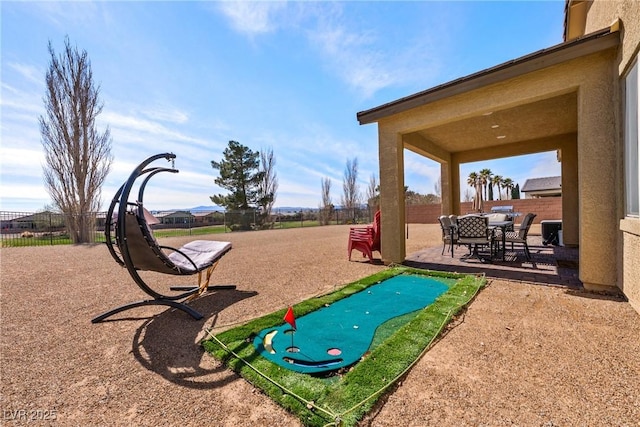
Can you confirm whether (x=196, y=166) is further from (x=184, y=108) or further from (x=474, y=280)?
(x=474, y=280)

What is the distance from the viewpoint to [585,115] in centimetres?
353

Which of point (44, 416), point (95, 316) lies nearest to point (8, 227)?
point (95, 316)

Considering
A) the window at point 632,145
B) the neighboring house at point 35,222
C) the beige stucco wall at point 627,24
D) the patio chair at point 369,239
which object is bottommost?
the patio chair at point 369,239

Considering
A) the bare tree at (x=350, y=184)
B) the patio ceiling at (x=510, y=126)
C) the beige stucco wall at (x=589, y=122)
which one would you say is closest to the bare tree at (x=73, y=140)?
the patio ceiling at (x=510, y=126)

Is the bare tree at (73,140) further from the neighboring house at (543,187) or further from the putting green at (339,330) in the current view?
the neighboring house at (543,187)

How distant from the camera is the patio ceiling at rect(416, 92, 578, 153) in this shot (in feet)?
18.0

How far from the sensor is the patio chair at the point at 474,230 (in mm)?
5488

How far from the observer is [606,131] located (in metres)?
3.38

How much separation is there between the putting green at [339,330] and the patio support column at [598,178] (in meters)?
1.97

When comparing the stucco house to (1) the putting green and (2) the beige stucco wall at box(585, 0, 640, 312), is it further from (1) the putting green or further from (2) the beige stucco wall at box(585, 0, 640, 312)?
(1) the putting green

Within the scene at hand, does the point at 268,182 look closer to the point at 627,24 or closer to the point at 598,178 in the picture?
the point at 598,178

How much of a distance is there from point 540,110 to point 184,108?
1052 cm

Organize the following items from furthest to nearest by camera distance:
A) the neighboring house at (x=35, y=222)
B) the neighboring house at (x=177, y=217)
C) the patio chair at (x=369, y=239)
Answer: the neighboring house at (x=177, y=217), the neighboring house at (x=35, y=222), the patio chair at (x=369, y=239)

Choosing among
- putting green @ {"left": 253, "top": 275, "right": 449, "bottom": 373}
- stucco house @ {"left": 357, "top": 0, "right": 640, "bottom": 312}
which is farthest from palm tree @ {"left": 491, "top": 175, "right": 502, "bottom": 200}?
putting green @ {"left": 253, "top": 275, "right": 449, "bottom": 373}
